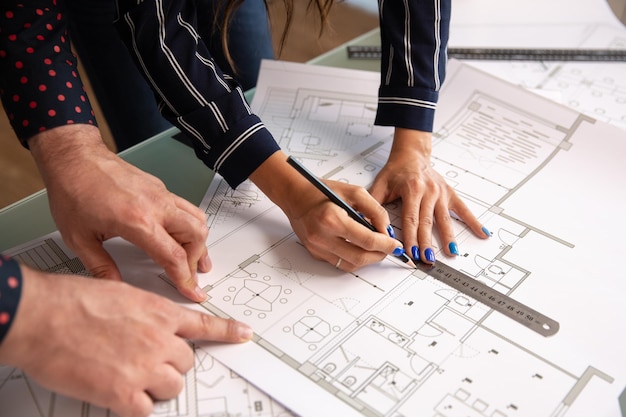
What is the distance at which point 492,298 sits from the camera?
773 millimetres

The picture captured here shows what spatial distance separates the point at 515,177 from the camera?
99 centimetres

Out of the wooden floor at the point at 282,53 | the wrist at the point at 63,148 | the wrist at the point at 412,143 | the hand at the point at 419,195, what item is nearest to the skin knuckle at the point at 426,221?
the hand at the point at 419,195

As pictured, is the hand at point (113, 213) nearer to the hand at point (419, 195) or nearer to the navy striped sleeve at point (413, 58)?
the hand at point (419, 195)

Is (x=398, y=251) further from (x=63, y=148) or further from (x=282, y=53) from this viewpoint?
(x=282, y=53)

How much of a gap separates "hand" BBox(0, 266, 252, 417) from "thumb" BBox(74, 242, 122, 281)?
127 millimetres

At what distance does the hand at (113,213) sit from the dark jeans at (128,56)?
40 cm

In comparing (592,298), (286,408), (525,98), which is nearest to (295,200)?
(286,408)

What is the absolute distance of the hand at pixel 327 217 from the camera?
2.59ft

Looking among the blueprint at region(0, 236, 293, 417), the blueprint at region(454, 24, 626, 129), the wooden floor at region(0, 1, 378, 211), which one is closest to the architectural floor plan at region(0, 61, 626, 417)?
the blueprint at region(0, 236, 293, 417)

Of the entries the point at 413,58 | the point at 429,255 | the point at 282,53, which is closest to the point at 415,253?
the point at 429,255

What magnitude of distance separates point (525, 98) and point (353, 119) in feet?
1.13

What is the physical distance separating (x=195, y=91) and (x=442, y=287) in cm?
49

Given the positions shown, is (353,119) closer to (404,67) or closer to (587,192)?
(404,67)

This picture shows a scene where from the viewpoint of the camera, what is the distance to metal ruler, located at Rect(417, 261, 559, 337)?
0.73 metres
